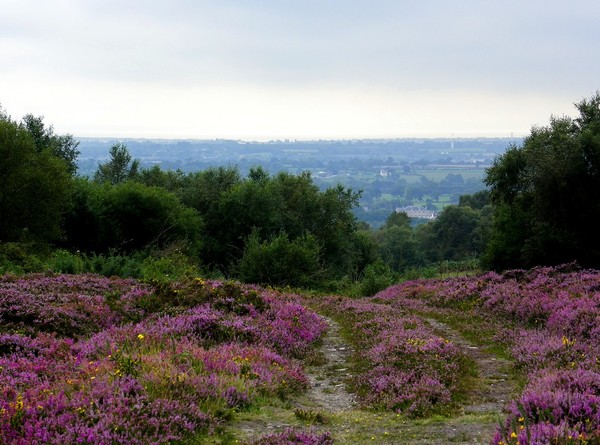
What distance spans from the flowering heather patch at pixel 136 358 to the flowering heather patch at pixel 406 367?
163 centimetres

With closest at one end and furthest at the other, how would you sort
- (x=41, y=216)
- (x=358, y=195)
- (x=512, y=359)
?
(x=512, y=359)
(x=41, y=216)
(x=358, y=195)

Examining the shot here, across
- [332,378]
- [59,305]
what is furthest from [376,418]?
[59,305]

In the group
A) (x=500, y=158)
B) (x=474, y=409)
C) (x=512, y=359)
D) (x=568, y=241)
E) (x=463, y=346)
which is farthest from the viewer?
(x=500, y=158)

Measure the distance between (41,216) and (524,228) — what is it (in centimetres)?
3726

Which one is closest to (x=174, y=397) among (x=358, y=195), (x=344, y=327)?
(x=344, y=327)

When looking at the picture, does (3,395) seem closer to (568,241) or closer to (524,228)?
(568,241)

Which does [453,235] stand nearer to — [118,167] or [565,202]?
[118,167]

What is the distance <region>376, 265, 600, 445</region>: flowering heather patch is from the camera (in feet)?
23.0

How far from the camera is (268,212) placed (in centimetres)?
6512

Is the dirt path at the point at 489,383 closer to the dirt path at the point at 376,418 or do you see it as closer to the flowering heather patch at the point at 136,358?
the dirt path at the point at 376,418

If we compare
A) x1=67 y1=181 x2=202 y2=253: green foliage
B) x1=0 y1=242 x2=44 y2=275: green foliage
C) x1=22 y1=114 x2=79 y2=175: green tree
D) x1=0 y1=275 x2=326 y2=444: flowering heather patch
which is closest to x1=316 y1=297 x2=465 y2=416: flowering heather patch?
x1=0 y1=275 x2=326 y2=444: flowering heather patch

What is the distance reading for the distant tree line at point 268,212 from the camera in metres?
38.2

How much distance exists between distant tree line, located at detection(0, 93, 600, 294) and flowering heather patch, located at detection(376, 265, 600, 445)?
1051cm

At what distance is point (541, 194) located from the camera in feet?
126
